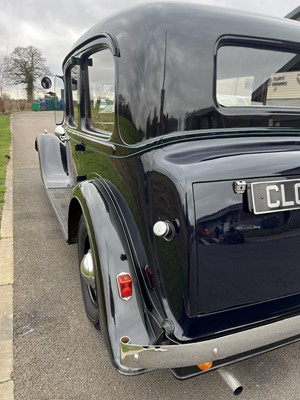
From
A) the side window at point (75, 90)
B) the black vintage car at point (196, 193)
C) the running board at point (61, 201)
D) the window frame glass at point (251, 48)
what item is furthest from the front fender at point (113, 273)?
the side window at point (75, 90)

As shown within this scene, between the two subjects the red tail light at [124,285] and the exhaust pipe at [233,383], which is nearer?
the exhaust pipe at [233,383]

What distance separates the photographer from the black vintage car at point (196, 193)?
4.84 ft

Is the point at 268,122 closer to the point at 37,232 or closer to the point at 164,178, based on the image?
the point at 164,178

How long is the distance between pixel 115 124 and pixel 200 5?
87 cm

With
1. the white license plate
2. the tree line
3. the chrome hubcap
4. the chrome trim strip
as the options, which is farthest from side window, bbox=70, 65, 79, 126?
the tree line

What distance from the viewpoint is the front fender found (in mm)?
1615

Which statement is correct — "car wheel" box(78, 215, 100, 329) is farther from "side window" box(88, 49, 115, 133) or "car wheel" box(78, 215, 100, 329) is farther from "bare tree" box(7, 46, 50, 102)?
"bare tree" box(7, 46, 50, 102)

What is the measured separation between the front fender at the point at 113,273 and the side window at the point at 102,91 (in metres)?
0.60

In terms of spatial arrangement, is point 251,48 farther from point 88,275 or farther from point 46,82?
point 46,82

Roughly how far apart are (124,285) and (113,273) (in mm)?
Answer: 90

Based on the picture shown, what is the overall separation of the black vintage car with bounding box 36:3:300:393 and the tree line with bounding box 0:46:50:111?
29.5m

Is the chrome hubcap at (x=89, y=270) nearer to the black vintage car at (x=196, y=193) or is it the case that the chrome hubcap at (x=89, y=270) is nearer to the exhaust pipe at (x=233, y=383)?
the black vintage car at (x=196, y=193)

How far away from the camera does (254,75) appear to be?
2027mm

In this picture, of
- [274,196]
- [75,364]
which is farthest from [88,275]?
[274,196]
